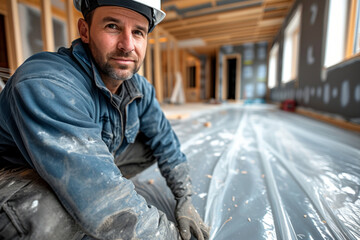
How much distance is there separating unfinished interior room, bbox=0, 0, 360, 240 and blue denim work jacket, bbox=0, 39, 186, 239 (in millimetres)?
162

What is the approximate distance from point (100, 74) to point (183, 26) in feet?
16.7

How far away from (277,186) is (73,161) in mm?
993

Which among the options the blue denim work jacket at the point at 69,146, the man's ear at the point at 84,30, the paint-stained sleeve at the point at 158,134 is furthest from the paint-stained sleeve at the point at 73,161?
the paint-stained sleeve at the point at 158,134

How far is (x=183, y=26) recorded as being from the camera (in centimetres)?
514

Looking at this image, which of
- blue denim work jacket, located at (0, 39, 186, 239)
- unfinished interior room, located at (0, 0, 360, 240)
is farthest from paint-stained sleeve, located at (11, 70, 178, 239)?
unfinished interior room, located at (0, 0, 360, 240)

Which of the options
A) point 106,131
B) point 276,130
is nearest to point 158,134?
point 106,131

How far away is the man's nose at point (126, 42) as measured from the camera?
0.62 metres

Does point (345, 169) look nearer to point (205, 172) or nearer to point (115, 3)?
point (205, 172)

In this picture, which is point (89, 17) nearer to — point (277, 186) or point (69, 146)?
point (69, 146)

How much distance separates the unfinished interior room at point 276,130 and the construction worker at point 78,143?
0.30ft

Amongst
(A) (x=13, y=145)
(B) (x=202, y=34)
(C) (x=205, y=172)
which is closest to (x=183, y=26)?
(B) (x=202, y=34)

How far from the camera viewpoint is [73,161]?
16.7 inches

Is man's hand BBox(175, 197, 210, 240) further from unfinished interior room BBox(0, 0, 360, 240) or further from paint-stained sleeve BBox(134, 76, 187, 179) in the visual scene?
paint-stained sleeve BBox(134, 76, 187, 179)

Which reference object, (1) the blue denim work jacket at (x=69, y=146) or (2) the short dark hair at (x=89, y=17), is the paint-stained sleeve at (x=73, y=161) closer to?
(1) the blue denim work jacket at (x=69, y=146)
